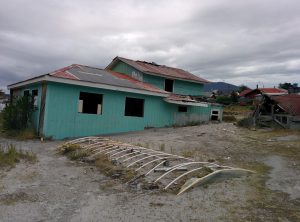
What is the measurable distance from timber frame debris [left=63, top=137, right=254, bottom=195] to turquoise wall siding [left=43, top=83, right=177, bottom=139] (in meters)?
4.13

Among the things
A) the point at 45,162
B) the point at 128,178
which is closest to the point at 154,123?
the point at 45,162

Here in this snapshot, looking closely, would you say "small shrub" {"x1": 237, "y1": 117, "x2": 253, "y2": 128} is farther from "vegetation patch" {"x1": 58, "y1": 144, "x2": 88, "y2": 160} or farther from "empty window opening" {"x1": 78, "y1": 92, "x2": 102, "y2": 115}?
"vegetation patch" {"x1": 58, "y1": 144, "x2": 88, "y2": 160}

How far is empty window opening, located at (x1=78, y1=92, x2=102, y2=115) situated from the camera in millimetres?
16530

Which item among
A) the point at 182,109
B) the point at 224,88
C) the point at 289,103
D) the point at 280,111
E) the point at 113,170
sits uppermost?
the point at 224,88

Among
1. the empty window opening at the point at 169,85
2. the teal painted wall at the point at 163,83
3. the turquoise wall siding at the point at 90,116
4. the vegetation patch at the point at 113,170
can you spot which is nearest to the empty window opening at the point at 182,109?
the turquoise wall siding at the point at 90,116

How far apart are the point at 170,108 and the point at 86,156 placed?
10634mm

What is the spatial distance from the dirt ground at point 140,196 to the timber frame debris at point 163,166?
1.25 feet

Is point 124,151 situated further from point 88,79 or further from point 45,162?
point 88,79

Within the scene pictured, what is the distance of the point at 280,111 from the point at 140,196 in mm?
14673

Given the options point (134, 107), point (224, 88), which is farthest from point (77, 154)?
point (224, 88)

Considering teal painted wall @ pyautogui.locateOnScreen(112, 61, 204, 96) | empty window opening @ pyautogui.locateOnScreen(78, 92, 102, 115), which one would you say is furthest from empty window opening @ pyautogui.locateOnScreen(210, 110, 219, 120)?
empty window opening @ pyautogui.locateOnScreen(78, 92, 102, 115)

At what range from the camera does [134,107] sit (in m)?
18.7

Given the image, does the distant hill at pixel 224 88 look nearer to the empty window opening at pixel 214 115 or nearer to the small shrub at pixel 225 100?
the small shrub at pixel 225 100

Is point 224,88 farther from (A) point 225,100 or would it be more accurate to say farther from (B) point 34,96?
(B) point 34,96
